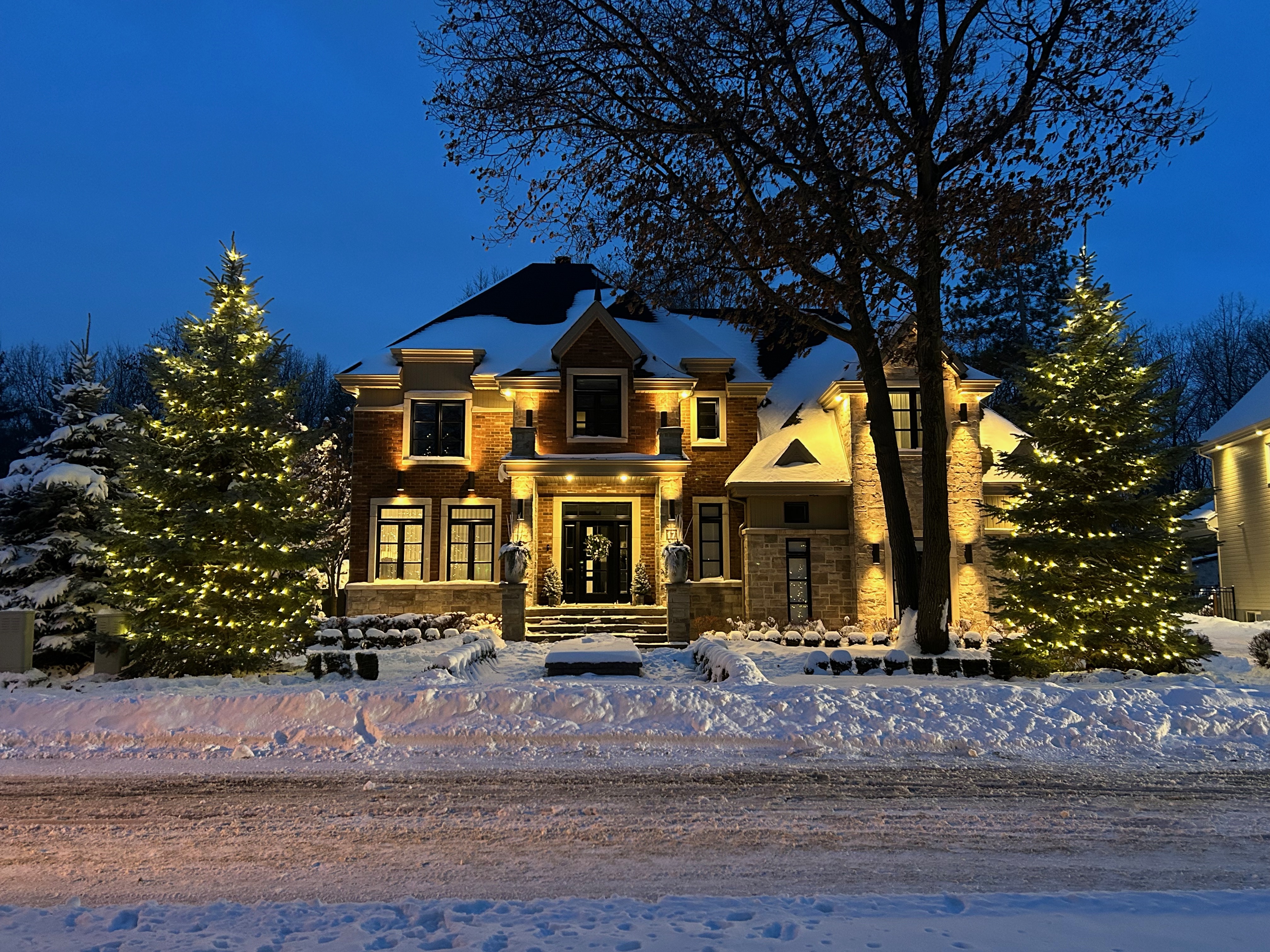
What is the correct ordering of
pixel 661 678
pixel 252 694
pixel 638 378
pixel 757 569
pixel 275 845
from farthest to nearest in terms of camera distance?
pixel 638 378 < pixel 757 569 < pixel 661 678 < pixel 252 694 < pixel 275 845

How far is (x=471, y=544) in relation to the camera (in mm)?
23531

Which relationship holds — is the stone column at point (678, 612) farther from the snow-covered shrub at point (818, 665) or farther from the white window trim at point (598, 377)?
the snow-covered shrub at point (818, 665)

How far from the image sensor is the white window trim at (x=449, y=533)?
Result: 76.4 feet

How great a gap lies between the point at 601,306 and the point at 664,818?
18.2 metres

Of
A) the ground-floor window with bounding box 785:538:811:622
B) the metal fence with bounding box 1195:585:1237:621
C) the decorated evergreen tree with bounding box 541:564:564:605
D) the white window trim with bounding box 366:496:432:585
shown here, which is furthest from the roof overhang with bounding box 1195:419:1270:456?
the white window trim with bounding box 366:496:432:585

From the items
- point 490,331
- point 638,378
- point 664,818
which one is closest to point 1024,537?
point 664,818

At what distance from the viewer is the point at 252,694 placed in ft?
34.0

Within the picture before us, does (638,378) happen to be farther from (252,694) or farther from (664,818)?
(664,818)

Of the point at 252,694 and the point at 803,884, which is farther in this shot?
the point at 252,694

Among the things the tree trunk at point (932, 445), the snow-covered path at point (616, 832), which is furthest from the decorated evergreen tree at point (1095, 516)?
the snow-covered path at point (616, 832)

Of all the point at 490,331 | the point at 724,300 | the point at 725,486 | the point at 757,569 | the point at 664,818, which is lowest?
the point at 664,818

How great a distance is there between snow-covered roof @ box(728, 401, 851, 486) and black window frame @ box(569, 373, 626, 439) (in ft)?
11.5

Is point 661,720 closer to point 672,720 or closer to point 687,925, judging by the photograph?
point 672,720

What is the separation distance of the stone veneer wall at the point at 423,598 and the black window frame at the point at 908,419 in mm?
11511
